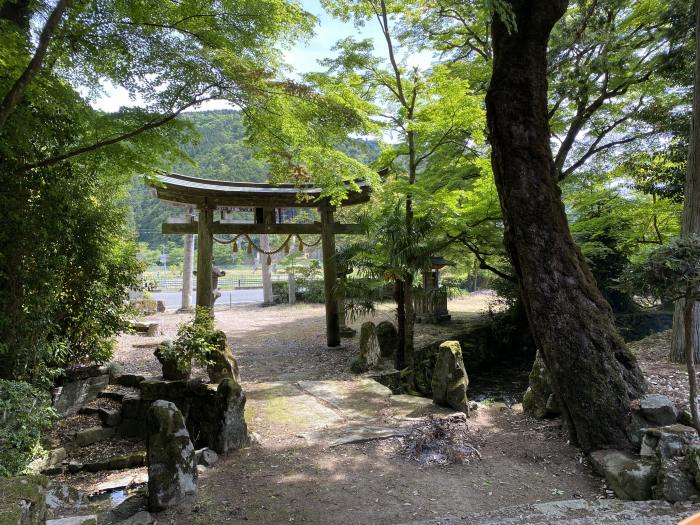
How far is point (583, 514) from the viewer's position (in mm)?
3012

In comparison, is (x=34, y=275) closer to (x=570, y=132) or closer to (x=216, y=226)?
(x=216, y=226)

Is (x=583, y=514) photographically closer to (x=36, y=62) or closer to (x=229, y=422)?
(x=229, y=422)

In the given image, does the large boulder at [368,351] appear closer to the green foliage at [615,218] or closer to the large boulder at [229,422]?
the large boulder at [229,422]

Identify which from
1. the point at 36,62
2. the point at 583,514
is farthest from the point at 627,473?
the point at 36,62

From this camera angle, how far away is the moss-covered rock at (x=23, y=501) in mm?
1964

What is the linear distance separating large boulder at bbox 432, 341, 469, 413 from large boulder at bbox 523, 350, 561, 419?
29.5 inches

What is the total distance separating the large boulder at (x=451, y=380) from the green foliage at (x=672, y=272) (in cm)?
266

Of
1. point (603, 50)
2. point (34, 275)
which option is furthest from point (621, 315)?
point (34, 275)

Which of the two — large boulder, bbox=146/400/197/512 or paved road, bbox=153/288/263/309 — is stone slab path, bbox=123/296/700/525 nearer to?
large boulder, bbox=146/400/197/512

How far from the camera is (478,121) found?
7.63 metres

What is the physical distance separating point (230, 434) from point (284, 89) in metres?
3.83

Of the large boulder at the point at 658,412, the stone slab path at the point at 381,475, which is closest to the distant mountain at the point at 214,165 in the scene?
the stone slab path at the point at 381,475

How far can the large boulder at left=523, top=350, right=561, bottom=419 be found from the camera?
16.3 feet

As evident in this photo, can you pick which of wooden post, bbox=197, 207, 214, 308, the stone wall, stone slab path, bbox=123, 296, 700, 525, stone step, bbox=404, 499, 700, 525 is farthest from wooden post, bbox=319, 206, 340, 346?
stone step, bbox=404, 499, 700, 525
